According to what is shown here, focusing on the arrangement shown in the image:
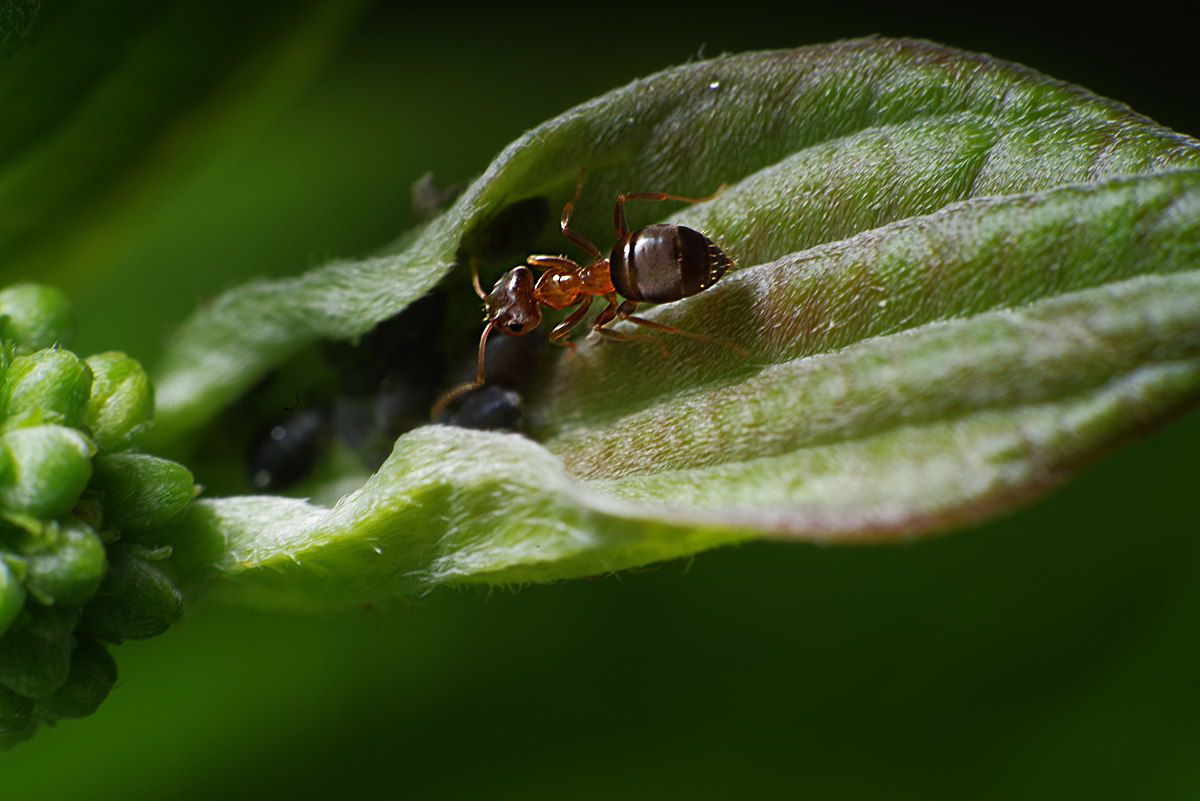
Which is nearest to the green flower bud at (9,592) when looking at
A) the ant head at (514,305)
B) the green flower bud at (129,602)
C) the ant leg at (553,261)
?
the green flower bud at (129,602)

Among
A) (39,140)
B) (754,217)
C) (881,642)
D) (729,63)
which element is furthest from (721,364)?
(39,140)

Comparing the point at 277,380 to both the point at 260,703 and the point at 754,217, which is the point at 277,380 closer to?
the point at 260,703

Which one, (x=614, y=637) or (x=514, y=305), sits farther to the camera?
(x=614, y=637)

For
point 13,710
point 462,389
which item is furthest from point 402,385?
point 13,710

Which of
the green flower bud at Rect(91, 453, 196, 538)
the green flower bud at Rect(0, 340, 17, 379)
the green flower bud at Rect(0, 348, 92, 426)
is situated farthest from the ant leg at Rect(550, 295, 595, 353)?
the green flower bud at Rect(0, 340, 17, 379)

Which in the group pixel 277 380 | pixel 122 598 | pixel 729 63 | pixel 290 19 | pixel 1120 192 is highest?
pixel 290 19

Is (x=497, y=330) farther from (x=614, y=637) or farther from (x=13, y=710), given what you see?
(x=13, y=710)

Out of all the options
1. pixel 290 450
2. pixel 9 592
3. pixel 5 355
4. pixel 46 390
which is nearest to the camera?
pixel 9 592
